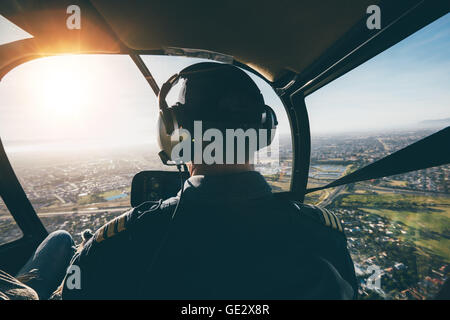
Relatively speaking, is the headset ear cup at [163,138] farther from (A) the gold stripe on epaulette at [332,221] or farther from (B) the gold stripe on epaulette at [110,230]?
(A) the gold stripe on epaulette at [332,221]

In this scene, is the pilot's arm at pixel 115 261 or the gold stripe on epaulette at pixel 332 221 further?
the gold stripe on epaulette at pixel 332 221

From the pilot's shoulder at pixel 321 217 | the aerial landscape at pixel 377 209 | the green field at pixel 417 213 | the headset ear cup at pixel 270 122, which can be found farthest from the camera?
the green field at pixel 417 213

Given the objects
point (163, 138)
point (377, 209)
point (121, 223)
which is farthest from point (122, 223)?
point (377, 209)

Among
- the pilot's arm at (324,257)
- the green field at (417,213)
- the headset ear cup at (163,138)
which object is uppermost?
the headset ear cup at (163,138)

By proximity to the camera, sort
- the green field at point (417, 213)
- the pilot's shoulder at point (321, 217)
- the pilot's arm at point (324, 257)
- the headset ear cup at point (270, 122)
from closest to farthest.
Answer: the pilot's arm at point (324, 257), the pilot's shoulder at point (321, 217), the headset ear cup at point (270, 122), the green field at point (417, 213)

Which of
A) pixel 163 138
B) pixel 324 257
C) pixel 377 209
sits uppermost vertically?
pixel 163 138

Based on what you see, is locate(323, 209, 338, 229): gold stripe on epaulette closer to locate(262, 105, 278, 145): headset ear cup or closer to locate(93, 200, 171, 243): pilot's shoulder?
locate(262, 105, 278, 145): headset ear cup

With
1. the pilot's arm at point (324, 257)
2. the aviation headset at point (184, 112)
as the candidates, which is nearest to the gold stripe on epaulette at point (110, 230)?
the aviation headset at point (184, 112)

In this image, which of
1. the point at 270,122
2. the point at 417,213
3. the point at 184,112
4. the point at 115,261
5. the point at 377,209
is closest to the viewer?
the point at 115,261

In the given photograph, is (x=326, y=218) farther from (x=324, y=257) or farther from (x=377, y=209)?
(x=377, y=209)

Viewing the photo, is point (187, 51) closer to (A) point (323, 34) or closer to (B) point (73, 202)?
(A) point (323, 34)

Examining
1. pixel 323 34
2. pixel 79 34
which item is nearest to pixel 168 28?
pixel 79 34
